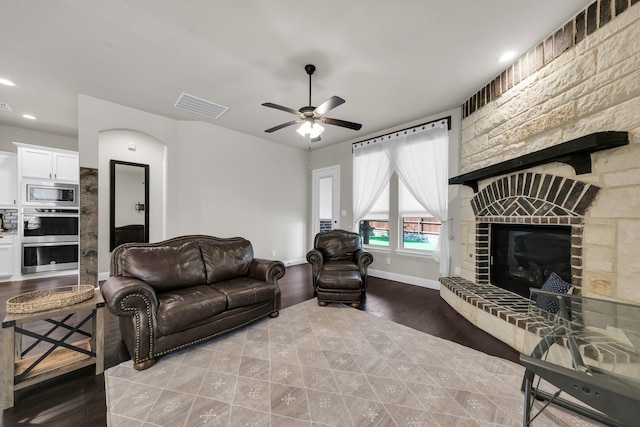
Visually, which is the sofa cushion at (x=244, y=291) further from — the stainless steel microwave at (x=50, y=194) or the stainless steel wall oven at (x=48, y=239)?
the stainless steel wall oven at (x=48, y=239)

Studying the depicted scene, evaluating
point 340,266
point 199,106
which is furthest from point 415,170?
point 199,106

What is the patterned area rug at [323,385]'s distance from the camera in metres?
1.46

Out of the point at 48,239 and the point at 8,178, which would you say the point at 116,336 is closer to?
the point at 48,239

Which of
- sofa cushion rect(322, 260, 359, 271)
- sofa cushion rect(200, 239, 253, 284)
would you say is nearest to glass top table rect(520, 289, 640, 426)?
sofa cushion rect(322, 260, 359, 271)

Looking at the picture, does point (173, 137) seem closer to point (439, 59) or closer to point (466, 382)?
point (439, 59)

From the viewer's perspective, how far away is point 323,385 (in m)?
1.74

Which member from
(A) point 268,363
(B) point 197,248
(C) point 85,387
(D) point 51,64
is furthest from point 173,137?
(A) point 268,363

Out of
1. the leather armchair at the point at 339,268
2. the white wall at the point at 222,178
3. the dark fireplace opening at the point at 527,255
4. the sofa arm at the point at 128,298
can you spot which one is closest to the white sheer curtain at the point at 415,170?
the dark fireplace opening at the point at 527,255

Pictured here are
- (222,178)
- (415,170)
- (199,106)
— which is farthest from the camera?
(222,178)

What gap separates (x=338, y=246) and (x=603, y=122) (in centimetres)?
314

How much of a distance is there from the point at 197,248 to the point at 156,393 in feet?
4.92

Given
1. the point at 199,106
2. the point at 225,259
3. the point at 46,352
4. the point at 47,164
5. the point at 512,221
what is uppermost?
the point at 199,106

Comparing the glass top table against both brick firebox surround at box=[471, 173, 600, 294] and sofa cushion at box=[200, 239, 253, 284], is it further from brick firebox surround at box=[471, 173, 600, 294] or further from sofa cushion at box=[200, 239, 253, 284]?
sofa cushion at box=[200, 239, 253, 284]

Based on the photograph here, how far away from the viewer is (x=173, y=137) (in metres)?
4.16
